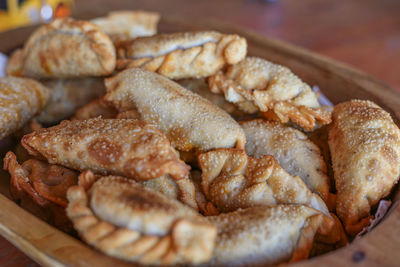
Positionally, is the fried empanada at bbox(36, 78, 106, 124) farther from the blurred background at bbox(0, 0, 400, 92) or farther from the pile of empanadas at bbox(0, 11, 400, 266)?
the blurred background at bbox(0, 0, 400, 92)

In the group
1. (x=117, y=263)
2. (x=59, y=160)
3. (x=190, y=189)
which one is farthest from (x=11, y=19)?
(x=117, y=263)

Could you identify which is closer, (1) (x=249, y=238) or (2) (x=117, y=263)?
(2) (x=117, y=263)

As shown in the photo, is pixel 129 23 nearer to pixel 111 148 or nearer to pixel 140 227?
pixel 111 148

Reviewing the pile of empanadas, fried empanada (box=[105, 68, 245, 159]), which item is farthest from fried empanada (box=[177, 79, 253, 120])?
fried empanada (box=[105, 68, 245, 159])

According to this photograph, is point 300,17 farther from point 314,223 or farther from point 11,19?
point 314,223

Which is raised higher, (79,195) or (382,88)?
(382,88)

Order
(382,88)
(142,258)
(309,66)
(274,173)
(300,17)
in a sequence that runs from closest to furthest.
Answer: (142,258)
(274,173)
(382,88)
(309,66)
(300,17)
